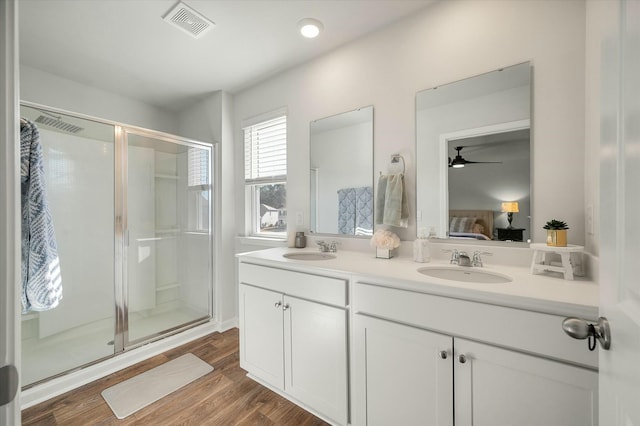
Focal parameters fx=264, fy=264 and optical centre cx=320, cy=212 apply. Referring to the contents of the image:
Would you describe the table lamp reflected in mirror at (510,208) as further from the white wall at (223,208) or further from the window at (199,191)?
the window at (199,191)

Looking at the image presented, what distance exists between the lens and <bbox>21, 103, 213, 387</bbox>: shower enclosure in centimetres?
215

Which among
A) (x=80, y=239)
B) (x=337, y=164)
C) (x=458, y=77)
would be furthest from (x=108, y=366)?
(x=458, y=77)

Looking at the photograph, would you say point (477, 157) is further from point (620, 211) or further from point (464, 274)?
point (620, 211)

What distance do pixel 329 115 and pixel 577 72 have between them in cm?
145

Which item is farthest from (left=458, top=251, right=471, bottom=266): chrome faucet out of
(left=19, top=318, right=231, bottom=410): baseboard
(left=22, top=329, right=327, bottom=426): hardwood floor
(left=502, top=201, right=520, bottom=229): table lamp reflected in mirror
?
(left=19, top=318, right=231, bottom=410): baseboard

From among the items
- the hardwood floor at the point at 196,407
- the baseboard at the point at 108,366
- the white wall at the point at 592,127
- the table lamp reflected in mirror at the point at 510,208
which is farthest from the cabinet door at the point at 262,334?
the white wall at the point at 592,127

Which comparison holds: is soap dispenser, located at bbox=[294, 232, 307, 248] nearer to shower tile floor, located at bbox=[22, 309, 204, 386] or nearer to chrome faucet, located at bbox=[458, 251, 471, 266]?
chrome faucet, located at bbox=[458, 251, 471, 266]

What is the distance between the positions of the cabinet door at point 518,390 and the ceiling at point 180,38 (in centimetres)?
196

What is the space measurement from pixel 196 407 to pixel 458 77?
2.56 metres

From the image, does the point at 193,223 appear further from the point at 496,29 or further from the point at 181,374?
the point at 496,29

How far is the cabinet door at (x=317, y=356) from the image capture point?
1385 millimetres

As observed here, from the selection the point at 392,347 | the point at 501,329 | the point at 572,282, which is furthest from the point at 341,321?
the point at 572,282

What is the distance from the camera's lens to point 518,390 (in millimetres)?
953

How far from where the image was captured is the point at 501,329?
0.98 metres
